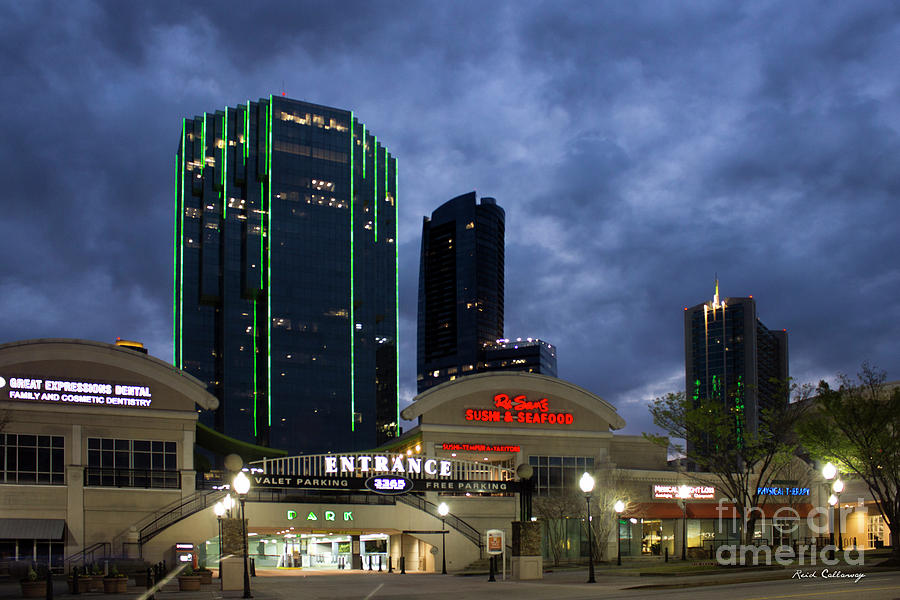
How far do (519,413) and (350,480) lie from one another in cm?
1987

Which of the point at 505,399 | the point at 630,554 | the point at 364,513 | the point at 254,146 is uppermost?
the point at 254,146

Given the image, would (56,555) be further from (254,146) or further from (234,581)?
(254,146)

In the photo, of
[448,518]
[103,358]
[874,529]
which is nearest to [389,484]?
[448,518]

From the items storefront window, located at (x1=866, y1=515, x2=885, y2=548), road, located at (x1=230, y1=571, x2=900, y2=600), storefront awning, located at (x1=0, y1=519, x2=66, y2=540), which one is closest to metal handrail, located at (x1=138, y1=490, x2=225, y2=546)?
storefront awning, located at (x1=0, y1=519, x2=66, y2=540)

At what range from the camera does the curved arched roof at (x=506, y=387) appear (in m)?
58.4

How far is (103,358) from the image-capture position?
51625 millimetres

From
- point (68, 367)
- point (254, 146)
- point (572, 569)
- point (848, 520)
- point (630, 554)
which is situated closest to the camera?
point (572, 569)

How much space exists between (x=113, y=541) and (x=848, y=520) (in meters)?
50.6

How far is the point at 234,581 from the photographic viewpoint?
32812 millimetres

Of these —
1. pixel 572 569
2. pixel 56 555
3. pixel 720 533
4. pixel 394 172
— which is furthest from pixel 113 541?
pixel 394 172

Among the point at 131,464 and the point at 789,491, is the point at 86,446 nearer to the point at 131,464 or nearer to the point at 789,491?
the point at 131,464

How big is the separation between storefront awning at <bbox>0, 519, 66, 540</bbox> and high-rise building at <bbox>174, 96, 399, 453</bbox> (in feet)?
321

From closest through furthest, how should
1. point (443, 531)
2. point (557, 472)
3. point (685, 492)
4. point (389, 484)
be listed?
point (389, 484) < point (443, 531) < point (685, 492) < point (557, 472)

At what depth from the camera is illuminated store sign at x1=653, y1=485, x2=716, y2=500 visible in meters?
58.7
